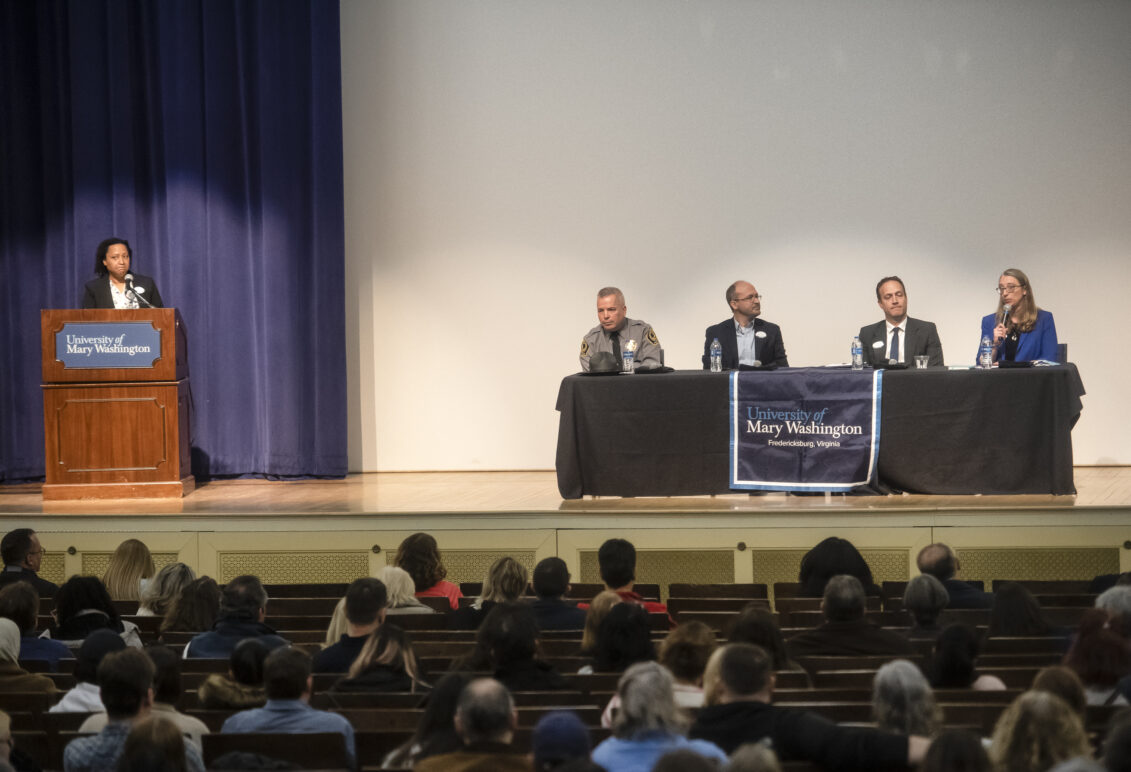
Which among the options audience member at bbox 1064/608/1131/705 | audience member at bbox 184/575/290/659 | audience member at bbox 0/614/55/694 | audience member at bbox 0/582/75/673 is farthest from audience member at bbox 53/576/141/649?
audience member at bbox 1064/608/1131/705

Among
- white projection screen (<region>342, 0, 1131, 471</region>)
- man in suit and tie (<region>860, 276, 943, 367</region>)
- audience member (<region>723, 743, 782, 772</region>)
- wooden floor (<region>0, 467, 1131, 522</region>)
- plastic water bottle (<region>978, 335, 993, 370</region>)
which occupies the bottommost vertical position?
audience member (<region>723, 743, 782, 772</region>)

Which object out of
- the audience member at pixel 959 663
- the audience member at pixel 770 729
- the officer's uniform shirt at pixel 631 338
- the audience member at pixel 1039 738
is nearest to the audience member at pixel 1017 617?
the audience member at pixel 959 663

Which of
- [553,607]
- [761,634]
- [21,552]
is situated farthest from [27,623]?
[761,634]

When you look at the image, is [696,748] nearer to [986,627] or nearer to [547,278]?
[986,627]

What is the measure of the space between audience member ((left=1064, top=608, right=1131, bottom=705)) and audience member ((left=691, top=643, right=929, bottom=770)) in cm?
80

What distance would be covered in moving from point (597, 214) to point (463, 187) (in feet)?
3.51

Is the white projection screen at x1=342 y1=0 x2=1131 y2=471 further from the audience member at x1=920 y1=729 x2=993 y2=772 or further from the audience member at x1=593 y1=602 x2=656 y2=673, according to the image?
the audience member at x1=920 y1=729 x2=993 y2=772

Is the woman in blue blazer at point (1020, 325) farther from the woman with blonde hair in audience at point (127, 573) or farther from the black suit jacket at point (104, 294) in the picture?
the black suit jacket at point (104, 294)

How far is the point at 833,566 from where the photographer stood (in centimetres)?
630

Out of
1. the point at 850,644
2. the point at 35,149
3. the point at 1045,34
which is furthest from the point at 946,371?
the point at 35,149

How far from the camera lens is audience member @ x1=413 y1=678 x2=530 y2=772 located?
10.8ft

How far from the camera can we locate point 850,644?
190 inches

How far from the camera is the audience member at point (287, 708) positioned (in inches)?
151

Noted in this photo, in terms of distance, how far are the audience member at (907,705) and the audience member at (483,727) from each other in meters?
0.92
